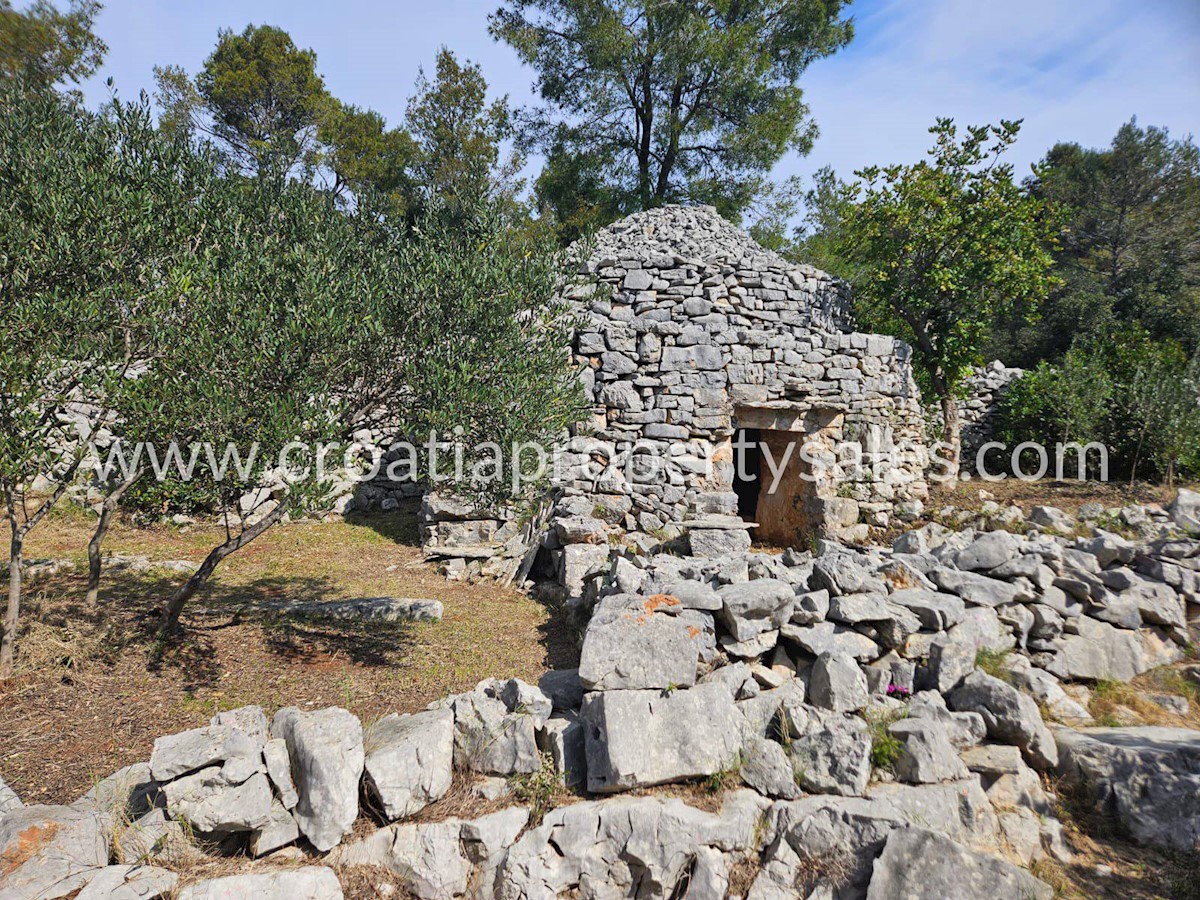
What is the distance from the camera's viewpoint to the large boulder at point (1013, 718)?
186 inches

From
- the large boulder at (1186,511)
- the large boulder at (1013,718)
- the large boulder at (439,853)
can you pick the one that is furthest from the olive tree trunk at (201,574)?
the large boulder at (1186,511)

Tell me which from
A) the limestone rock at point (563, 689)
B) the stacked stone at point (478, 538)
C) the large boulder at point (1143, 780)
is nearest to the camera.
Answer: the large boulder at point (1143, 780)

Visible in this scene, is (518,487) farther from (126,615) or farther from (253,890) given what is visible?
(126,615)

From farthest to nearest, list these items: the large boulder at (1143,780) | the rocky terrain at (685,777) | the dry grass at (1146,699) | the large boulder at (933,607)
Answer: the large boulder at (933,607)
the dry grass at (1146,699)
the large boulder at (1143,780)
the rocky terrain at (685,777)

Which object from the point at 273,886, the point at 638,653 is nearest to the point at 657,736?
the point at 638,653

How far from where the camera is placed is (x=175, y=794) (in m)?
3.77

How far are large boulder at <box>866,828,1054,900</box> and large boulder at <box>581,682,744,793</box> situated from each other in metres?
1.13

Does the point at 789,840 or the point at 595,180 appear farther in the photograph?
the point at 595,180

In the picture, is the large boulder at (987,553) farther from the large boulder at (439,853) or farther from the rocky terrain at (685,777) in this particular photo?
the large boulder at (439,853)

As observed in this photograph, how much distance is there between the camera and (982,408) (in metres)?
16.5

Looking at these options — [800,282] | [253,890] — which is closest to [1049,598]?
[800,282]

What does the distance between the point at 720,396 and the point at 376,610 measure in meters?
5.31

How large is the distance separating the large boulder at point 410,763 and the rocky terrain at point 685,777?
1 cm

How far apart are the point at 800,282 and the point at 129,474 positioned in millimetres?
8794
